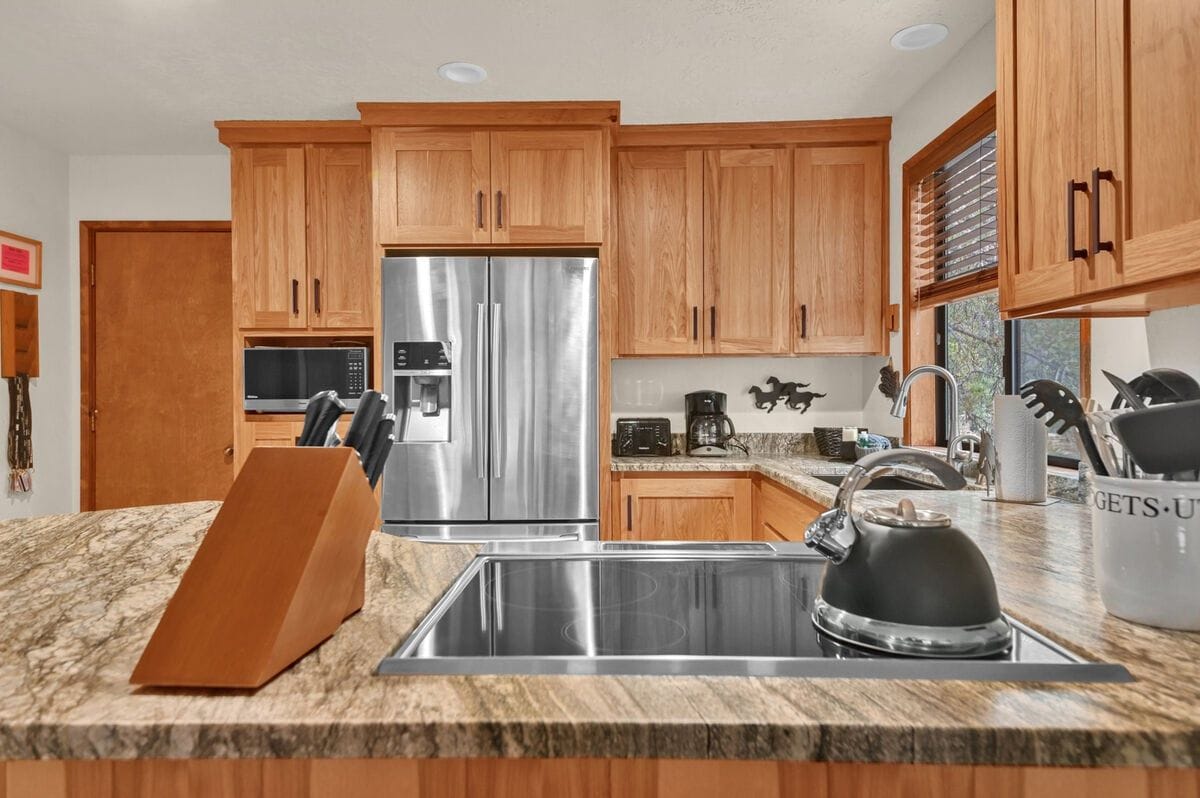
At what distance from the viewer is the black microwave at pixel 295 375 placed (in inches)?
124

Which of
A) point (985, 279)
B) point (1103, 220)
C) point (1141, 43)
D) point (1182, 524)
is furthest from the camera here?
point (985, 279)

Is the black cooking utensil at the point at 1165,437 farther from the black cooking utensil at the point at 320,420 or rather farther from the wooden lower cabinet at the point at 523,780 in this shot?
the black cooking utensil at the point at 320,420

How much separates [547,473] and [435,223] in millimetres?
1240

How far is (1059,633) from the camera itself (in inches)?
28.9

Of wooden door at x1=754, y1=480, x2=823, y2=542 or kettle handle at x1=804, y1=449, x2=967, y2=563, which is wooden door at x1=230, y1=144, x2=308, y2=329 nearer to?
wooden door at x1=754, y1=480, x2=823, y2=542

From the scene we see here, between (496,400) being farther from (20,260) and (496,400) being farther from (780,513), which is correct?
(20,260)

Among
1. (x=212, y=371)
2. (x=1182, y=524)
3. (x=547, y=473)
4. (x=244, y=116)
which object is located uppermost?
(x=244, y=116)

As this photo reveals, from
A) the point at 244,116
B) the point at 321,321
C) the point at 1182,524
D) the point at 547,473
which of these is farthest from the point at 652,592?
the point at 244,116

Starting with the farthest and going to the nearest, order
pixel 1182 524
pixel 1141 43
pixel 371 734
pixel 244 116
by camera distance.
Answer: pixel 244 116 < pixel 1141 43 < pixel 1182 524 < pixel 371 734

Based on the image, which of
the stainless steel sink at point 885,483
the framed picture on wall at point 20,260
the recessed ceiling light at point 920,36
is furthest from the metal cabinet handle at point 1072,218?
the framed picture on wall at point 20,260

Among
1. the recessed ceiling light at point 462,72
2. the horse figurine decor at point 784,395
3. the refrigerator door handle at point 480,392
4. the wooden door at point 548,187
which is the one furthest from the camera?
the horse figurine decor at point 784,395

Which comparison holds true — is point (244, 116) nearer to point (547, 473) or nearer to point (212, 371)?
point (212, 371)

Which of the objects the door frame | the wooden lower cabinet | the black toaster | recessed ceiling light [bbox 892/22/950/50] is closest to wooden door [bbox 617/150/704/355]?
the black toaster

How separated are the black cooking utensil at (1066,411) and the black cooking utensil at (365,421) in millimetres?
778
